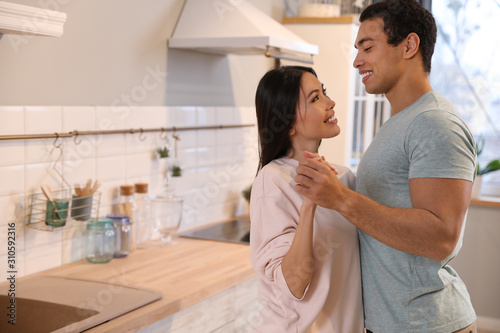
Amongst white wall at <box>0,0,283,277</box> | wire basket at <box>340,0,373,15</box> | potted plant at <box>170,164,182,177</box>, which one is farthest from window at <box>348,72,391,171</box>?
potted plant at <box>170,164,182,177</box>

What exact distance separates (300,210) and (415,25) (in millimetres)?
532

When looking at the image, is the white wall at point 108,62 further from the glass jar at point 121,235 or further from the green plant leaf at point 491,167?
the green plant leaf at point 491,167

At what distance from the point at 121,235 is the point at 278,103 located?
1094 millimetres

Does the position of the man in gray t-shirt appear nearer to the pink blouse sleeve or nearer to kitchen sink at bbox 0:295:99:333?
the pink blouse sleeve

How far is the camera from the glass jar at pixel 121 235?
2203 mm

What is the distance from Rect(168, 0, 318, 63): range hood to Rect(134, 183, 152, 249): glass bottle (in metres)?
0.67

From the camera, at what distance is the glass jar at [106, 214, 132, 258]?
2.20 metres

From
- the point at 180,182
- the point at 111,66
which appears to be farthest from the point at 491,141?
the point at 111,66

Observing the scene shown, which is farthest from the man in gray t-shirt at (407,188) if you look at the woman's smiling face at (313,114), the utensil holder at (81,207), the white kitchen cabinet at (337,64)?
the white kitchen cabinet at (337,64)

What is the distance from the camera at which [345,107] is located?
3420 millimetres

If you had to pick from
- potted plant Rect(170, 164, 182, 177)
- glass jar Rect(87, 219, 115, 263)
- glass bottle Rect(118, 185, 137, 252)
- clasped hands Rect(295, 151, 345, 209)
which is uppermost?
clasped hands Rect(295, 151, 345, 209)

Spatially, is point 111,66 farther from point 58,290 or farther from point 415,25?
point 415,25

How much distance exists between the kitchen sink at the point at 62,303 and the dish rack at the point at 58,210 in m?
0.22

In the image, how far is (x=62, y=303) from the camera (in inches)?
67.3
